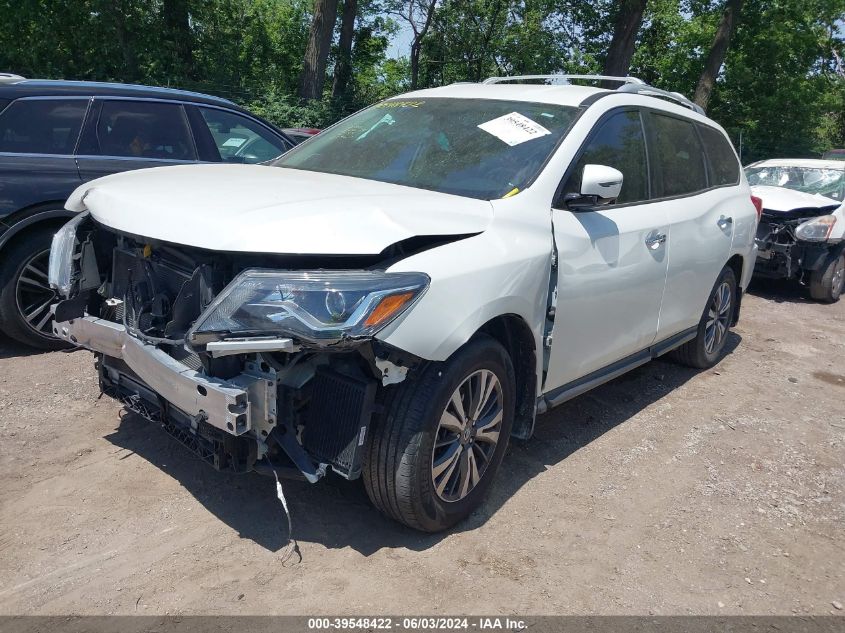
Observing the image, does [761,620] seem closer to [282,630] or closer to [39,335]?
[282,630]

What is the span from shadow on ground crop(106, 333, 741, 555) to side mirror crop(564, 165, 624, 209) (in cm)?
146

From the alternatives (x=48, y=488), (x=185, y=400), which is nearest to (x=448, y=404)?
(x=185, y=400)

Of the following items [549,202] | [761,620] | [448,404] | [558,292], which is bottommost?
[761,620]

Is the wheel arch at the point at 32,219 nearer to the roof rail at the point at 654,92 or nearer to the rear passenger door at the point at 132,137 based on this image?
the rear passenger door at the point at 132,137

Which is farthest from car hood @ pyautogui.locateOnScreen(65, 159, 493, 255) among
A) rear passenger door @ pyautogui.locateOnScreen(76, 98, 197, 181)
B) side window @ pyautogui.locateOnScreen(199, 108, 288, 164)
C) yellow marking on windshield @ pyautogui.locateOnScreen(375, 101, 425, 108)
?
side window @ pyautogui.locateOnScreen(199, 108, 288, 164)

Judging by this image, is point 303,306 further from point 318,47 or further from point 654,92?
point 318,47

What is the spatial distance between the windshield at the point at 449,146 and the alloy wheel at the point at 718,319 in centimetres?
246

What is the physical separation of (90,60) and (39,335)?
17176mm

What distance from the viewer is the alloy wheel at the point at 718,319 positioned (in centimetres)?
572

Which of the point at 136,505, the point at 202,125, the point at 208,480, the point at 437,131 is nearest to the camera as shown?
the point at 136,505

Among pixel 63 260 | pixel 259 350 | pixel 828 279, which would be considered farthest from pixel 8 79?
pixel 828 279

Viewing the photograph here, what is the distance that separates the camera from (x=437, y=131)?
4.07 metres

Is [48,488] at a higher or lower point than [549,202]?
lower

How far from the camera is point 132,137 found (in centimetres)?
568
